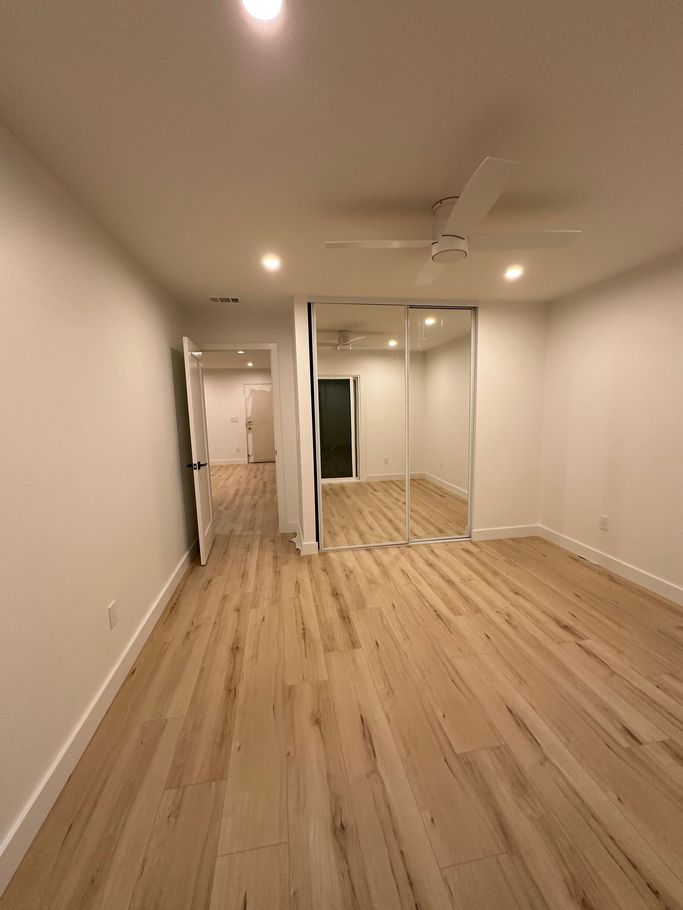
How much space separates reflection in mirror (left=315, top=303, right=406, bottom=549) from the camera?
13.0 ft

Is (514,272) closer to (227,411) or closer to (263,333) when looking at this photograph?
(263,333)

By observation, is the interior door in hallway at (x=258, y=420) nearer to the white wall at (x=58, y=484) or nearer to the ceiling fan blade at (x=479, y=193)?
the white wall at (x=58, y=484)

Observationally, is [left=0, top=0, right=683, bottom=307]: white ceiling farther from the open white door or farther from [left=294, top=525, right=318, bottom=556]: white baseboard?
[left=294, top=525, right=318, bottom=556]: white baseboard

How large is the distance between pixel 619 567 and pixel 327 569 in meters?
2.48

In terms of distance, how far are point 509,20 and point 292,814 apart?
2519mm

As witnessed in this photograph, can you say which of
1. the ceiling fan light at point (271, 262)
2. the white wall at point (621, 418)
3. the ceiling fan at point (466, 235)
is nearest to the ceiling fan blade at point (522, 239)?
the ceiling fan at point (466, 235)

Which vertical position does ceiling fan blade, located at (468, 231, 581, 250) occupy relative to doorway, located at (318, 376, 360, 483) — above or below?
above

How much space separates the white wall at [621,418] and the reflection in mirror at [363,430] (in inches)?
63.2

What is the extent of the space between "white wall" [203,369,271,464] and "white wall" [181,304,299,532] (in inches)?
190

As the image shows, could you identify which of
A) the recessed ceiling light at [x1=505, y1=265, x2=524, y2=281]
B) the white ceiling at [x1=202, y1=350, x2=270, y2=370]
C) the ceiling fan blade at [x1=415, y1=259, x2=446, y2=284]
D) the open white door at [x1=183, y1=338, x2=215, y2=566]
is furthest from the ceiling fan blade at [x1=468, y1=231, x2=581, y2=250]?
the white ceiling at [x1=202, y1=350, x2=270, y2=370]

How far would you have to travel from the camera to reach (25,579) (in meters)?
1.21

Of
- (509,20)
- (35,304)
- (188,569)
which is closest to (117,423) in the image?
(35,304)

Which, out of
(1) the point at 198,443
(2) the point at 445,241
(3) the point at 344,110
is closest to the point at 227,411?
(1) the point at 198,443

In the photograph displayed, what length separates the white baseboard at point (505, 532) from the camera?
3697 millimetres
